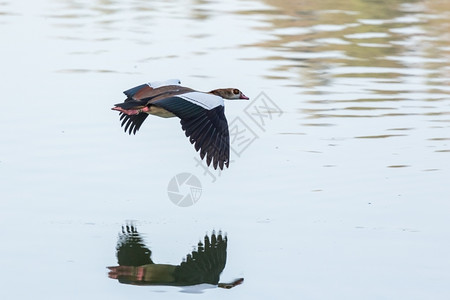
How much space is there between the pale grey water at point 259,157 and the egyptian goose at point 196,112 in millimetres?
516

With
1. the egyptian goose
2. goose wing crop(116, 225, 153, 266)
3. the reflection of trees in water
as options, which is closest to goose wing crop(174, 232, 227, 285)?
goose wing crop(116, 225, 153, 266)

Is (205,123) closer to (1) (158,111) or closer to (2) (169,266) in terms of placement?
(1) (158,111)

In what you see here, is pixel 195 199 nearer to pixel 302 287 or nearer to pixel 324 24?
pixel 302 287

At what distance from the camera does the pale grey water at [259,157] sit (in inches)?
321

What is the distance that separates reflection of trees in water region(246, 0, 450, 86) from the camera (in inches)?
651

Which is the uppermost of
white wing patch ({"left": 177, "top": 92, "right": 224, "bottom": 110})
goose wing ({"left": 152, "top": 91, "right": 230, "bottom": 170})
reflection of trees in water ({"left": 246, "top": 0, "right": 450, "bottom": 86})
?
white wing patch ({"left": 177, "top": 92, "right": 224, "bottom": 110})

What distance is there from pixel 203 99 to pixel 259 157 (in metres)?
1.62

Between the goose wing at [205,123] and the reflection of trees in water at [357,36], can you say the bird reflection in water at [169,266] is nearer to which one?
the goose wing at [205,123]

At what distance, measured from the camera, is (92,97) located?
13781 mm

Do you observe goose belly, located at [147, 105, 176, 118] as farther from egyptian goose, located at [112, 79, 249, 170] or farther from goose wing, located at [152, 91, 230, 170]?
goose wing, located at [152, 91, 230, 170]

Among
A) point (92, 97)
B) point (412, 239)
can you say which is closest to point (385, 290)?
point (412, 239)
